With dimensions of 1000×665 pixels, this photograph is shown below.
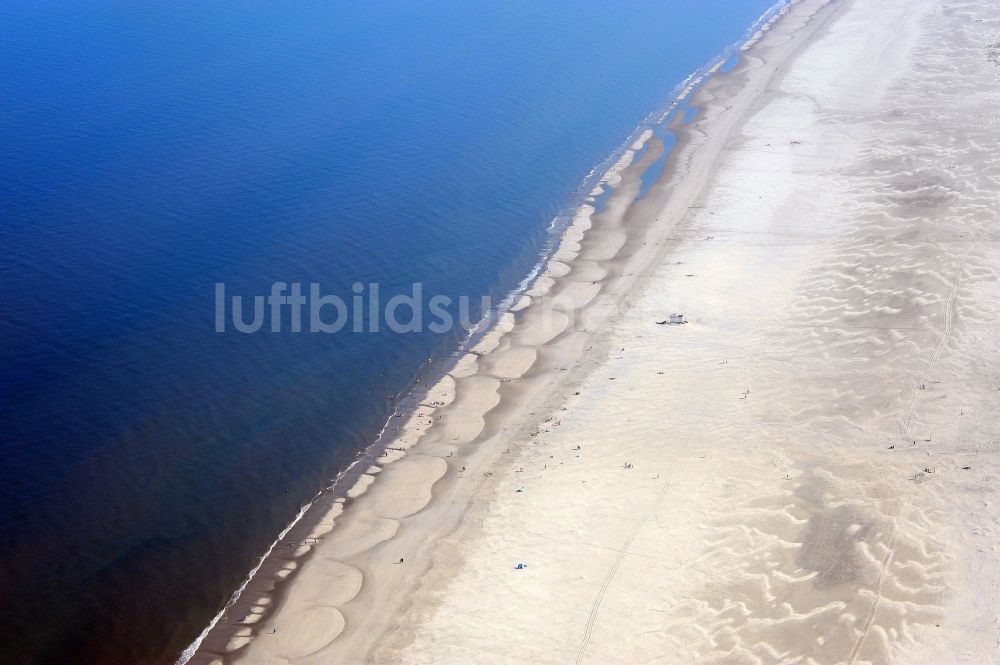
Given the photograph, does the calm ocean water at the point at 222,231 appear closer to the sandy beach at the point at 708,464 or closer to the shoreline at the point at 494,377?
the shoreline at the point at 494,377

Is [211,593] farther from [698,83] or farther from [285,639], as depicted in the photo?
[698,83]

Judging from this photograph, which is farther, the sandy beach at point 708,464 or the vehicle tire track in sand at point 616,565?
the sandy beach at point 708,464

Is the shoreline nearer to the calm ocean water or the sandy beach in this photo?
the sandy beach

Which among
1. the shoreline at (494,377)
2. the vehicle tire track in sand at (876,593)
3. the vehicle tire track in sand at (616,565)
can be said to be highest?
the shoreline at (494,377)

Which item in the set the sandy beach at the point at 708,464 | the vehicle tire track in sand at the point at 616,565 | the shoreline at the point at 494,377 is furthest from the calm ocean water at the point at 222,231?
the vehicle tire track in sand at the point at 616,565

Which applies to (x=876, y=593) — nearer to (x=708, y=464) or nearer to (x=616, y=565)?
(x=616, y=565)

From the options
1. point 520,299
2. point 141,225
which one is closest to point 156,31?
point 141,225

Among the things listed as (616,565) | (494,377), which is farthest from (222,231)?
(616,565)
